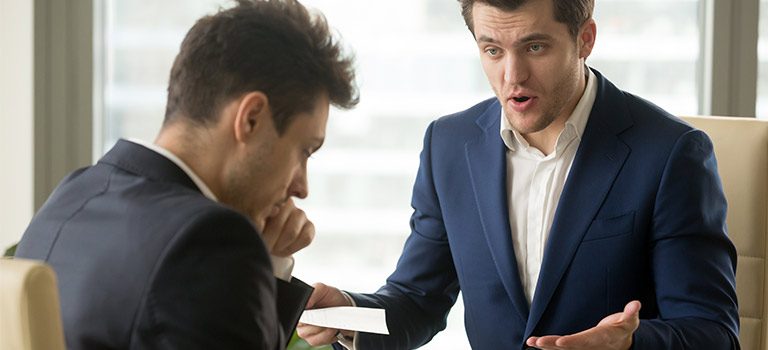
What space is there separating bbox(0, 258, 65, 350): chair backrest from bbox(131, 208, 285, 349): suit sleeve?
92 mm

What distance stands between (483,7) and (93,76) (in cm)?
158

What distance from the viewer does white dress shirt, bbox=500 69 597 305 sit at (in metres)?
2.30

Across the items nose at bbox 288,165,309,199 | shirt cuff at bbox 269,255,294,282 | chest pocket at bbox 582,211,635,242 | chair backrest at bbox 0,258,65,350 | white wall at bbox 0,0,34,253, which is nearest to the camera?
chair backrest at bbox 0,258,65,350

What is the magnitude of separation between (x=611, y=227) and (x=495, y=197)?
269 mm

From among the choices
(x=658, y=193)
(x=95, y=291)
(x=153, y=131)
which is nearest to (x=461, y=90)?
(x=153, y=131)

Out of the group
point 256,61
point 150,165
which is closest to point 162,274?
point 150,165

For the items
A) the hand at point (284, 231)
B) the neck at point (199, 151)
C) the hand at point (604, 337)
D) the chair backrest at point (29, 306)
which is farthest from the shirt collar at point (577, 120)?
the chair backrest at point (29, 306)

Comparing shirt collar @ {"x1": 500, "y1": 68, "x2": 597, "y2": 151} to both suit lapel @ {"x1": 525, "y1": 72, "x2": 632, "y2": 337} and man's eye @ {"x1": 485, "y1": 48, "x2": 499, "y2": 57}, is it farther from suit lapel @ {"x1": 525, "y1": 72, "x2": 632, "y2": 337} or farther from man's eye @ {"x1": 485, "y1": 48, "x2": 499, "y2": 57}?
man's eye @ {"x1": 485, "y1": 48, "x2": 499, "y2": 57}

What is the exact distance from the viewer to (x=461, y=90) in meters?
3.35

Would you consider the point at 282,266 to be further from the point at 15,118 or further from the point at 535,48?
the point at 15,118

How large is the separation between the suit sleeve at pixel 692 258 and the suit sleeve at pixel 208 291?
1120 millimetres

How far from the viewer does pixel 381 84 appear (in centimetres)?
335

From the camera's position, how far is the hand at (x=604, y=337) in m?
1.81

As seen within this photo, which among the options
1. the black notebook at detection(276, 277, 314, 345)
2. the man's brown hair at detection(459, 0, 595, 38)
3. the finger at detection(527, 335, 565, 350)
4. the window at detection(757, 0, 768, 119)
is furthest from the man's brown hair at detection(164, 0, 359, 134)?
the window at detection(757, 0, 768, 119)
